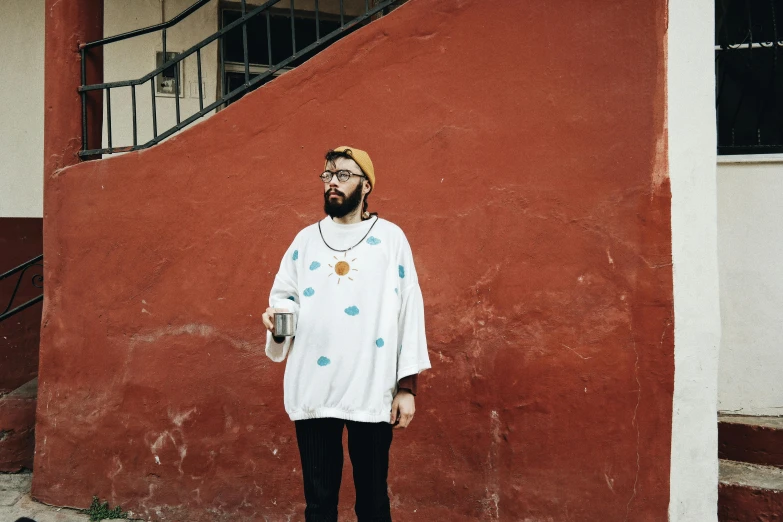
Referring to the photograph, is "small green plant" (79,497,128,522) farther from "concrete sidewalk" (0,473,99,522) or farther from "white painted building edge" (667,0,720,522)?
"white painted building edge" (667,0,720,522)

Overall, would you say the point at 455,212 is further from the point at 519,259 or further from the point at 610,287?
the point at 610,287

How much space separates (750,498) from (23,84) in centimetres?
670

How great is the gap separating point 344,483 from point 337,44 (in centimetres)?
250

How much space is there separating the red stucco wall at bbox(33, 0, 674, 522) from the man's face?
101 centimetres

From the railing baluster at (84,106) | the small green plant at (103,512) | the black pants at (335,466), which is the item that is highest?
the railing baluster at (84,106)

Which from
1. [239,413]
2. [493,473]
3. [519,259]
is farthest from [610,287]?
[239,413]

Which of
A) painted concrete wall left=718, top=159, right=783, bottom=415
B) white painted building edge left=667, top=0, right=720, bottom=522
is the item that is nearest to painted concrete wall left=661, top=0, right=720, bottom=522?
white painted building edge left=667, top=0, right=720, bottom=522

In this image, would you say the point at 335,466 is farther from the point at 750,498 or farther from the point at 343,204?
the point at 750,498

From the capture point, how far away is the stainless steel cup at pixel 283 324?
2.68 meters

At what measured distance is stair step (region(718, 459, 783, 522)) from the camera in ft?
11.5

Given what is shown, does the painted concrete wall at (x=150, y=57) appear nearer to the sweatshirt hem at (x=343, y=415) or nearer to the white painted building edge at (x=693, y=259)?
the white painted building edge at (x=693, y=259)

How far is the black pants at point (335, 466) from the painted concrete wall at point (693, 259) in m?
1.64

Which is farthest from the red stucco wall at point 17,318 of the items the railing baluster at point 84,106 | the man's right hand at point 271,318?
the man's right hand at point 271,318

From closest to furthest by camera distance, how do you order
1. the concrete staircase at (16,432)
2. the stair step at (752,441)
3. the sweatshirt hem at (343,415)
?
the sweatshirt hem at (343,415), the stair step at (752,441), the concrete staircase at (16,432)
